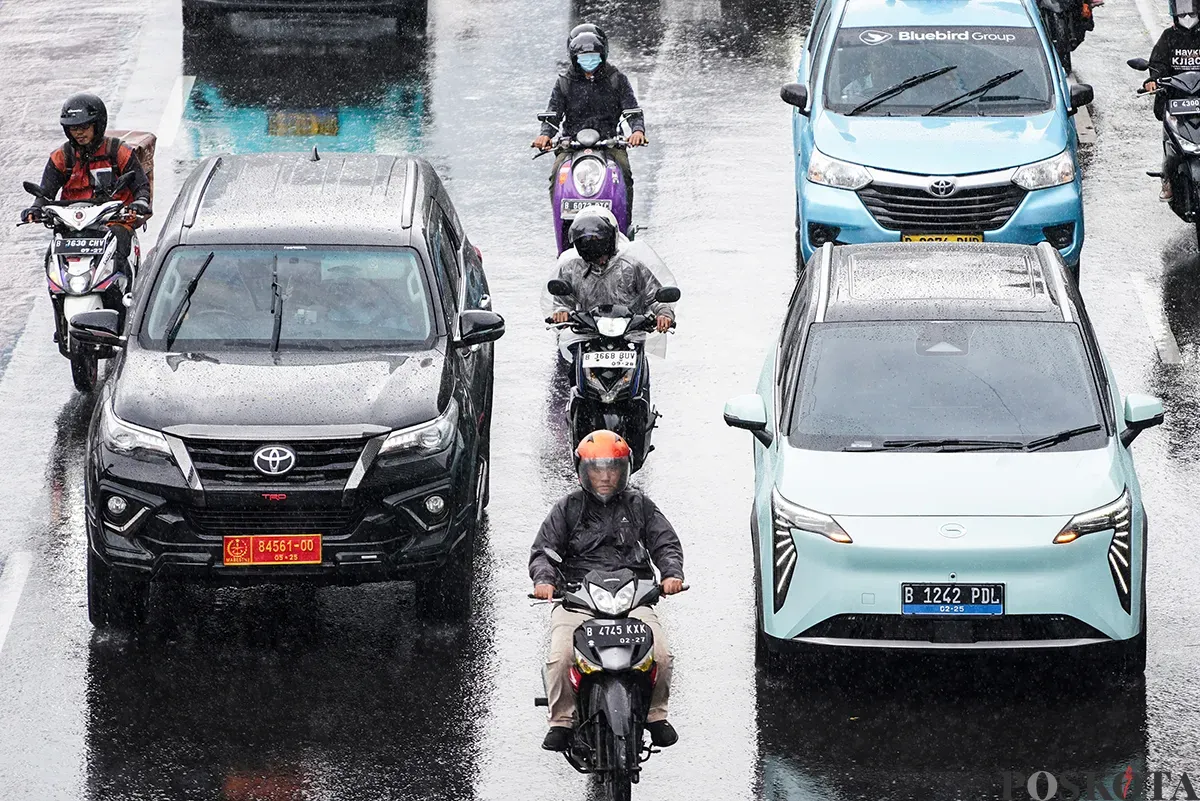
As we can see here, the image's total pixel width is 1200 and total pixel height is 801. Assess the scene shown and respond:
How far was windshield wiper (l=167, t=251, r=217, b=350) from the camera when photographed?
11.8 m

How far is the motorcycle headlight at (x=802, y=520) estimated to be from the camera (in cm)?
1018

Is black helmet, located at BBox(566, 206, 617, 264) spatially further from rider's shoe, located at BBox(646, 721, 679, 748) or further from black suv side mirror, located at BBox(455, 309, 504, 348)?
rider's shoe, located at BBox(646, 721, 679, 748)

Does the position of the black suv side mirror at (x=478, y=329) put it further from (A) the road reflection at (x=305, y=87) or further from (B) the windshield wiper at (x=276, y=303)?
(A) the road reflection at (x=305, y=87)

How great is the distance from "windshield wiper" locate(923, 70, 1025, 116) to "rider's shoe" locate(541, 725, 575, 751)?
27.4 feet

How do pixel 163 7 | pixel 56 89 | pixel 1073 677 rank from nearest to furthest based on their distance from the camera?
pixel 1073 677 < pixel 56 89 < pixel 163 7

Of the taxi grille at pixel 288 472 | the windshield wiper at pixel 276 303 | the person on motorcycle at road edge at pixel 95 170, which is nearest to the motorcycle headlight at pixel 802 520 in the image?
the taxi grille at pixel 288 472

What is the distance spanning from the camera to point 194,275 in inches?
476

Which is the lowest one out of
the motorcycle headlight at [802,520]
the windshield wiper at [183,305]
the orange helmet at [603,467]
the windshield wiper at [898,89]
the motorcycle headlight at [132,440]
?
the windshield wiper at [898,89]

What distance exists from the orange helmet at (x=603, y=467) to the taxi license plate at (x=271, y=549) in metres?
1.79

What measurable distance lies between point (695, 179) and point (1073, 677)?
29.6ft

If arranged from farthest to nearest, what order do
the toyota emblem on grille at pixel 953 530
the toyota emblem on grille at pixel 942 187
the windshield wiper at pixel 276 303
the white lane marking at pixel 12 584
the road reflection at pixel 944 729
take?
the toyota emblem on grille at pixel 942 187 < the windshield wiper at pixel 276 303 < the white lane marking at pixel 12 584 < the toyota emblem on grille at pixel 953 530 < the road reflection at pixel 944 729

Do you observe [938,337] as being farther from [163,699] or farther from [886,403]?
[163,699]

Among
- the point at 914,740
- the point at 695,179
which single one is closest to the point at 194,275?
the point at 914,740

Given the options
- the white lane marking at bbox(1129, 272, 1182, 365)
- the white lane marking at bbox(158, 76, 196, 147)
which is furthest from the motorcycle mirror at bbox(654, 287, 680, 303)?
the white lane marking at bbox(158, 76, 196, 147)
